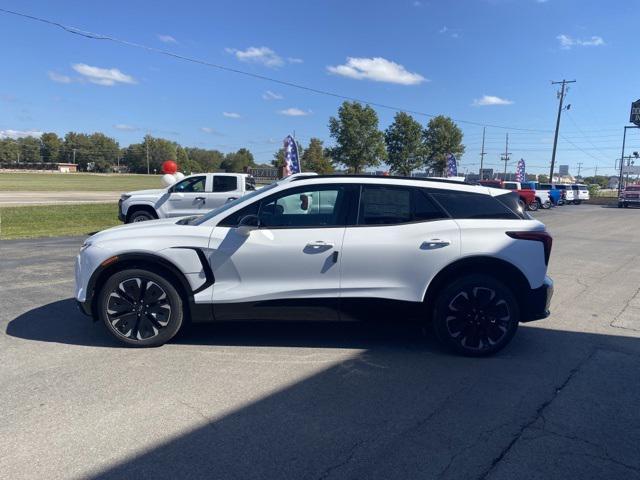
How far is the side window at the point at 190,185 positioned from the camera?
13.1 meters

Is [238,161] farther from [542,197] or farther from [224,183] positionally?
[224,183]

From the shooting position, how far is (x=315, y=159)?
68.2 meters

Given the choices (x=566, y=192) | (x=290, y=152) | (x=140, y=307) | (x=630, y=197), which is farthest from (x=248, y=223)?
(x=630, y=197)

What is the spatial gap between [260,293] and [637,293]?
20.0 ft

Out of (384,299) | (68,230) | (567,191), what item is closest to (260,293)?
(384,299)

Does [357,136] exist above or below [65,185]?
above

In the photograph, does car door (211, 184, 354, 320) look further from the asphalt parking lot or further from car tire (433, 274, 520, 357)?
car tire (433, 274, 520, 357)

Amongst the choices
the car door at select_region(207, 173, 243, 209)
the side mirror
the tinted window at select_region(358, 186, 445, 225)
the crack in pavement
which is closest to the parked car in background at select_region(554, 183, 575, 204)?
the car door at select_region(207, 173, 243, 209)

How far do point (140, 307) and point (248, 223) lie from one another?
129 centimetres

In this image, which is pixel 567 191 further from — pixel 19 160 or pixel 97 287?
pixel 19 160

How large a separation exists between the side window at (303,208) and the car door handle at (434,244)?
80 centimetres

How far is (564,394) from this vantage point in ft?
12.3

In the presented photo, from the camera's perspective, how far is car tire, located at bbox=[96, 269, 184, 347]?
4.40 metres

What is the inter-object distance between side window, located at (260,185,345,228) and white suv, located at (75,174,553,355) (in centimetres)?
4
